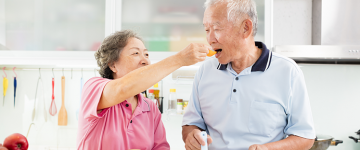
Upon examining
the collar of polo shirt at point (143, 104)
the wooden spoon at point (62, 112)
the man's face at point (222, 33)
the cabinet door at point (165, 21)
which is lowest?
the wooden spoon at point (62, 112)

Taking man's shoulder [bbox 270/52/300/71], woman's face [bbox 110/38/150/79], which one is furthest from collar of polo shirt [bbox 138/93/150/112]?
man's shoulder [bbox 270/52/300/71]

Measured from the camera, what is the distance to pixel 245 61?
1.21 m

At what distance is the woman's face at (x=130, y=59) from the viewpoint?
3.97 feet

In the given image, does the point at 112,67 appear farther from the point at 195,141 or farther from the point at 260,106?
the point at 260,106

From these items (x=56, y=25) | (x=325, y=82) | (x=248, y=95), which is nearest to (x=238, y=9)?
(x=248, y=95)

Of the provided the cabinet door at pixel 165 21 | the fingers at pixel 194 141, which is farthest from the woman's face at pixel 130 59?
A: the cabinet door at pixel 165 21

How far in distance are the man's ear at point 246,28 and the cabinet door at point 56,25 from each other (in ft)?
4.33

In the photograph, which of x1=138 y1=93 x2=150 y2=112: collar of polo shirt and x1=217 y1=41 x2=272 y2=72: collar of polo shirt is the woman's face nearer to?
x1=138 y1=93 x2=150 y2=112: collar of polo shirt

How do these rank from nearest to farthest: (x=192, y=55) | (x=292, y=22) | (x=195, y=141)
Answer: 1. (x=192, y=55)
2. (x=195, y=141)
3. (x=292, y=22)

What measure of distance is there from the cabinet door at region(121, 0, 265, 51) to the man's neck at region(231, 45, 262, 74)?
88cm

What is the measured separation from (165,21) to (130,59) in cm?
94

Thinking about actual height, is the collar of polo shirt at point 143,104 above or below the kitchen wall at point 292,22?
below

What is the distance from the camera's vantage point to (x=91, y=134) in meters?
1.13

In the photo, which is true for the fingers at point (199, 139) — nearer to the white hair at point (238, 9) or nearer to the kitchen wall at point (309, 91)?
the white hair at point (238, 9)
